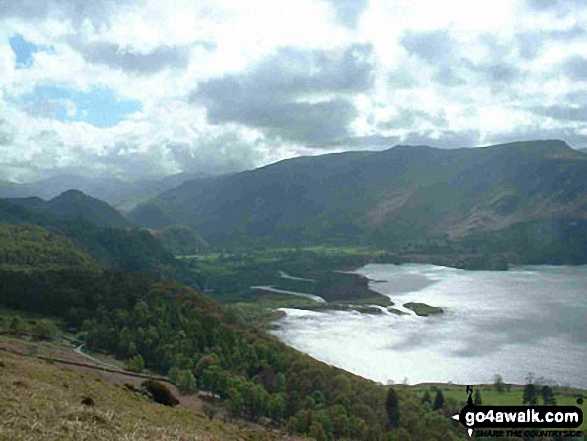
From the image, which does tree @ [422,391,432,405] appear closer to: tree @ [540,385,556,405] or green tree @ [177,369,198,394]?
tree @ [540,385,556,405]

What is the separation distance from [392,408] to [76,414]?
40.9 meters

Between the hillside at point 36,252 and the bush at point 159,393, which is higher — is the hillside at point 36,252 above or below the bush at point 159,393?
above

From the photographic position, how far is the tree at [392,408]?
55.3m

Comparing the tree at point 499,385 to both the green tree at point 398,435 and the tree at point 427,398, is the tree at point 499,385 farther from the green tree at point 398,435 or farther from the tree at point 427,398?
the green tree at point 398,435

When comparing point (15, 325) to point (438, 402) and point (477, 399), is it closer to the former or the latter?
point (438, 402)

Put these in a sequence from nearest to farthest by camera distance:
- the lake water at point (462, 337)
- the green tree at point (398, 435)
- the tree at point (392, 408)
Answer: the green tree at point (398, 435)
the tree at point (392, 408)
the lake water at point (462, 337)

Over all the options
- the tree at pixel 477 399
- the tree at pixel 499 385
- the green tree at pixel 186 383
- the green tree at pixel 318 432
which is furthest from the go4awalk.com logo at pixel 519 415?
the tree at pixel 499 385

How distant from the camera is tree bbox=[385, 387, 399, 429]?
55.3 metres

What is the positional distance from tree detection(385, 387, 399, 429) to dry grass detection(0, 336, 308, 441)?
26.5 metres

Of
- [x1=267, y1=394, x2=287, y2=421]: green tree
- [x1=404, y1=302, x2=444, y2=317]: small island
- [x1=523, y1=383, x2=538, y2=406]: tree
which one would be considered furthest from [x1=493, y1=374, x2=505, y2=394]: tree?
[x1=404, y1=302, x2=444, y2=317]: small island

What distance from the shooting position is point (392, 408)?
56.3 metres

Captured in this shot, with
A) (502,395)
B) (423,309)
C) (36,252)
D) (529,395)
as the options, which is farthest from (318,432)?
(36,252)

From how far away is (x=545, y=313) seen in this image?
120 metres

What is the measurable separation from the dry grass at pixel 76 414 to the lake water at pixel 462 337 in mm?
53101
